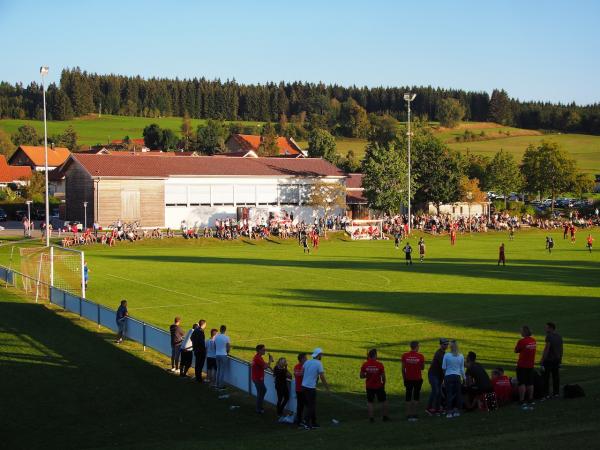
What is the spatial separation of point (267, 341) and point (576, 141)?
516ft

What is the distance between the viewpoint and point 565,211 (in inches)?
3974

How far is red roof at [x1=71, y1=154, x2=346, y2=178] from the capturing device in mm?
69500

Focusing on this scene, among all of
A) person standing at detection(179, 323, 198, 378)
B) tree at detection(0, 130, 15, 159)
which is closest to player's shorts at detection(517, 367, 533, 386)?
person standing at detection(179, 323, 198, 378)

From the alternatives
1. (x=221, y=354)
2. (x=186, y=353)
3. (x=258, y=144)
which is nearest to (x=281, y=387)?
(x=221, y=354)

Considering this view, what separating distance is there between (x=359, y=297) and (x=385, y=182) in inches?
1883

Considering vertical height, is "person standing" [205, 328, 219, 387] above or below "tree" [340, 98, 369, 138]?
below

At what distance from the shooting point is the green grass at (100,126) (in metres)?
161

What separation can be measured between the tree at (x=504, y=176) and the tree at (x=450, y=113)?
80.8m

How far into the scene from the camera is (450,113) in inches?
7397

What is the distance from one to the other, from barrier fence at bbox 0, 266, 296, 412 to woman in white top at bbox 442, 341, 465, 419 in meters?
3.06

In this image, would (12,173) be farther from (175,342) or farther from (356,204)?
(175,342)

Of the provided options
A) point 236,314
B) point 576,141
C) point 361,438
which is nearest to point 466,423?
point 361,438

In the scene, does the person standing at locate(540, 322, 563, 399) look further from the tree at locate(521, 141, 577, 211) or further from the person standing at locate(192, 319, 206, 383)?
the tree at locate(521, 141, 577, 211)

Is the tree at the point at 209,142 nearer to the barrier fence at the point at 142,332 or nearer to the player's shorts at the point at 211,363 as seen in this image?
the barrier fence at the point at 142,332
